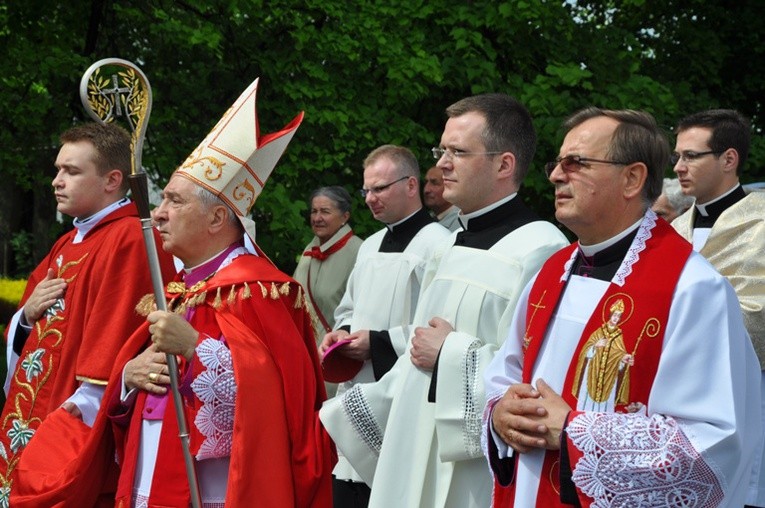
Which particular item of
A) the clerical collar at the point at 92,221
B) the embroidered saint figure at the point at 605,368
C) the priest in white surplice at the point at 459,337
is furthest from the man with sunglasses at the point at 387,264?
the embroidered saint figure at the point at 605,368

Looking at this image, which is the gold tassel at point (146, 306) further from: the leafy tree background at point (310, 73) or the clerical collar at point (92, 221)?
the leafy tree background at point (310, 73)

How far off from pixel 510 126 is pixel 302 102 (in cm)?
669

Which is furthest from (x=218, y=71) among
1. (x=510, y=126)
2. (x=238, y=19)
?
(x=510, y=126)

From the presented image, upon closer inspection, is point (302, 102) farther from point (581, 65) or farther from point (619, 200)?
point (619, 200)

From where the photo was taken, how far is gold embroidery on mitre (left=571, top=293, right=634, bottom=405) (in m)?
3.32

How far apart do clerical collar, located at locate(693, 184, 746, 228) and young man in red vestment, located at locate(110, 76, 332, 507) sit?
2236 millimetres

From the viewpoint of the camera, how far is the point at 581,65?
12.9m

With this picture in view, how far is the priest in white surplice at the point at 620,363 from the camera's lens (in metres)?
3.14

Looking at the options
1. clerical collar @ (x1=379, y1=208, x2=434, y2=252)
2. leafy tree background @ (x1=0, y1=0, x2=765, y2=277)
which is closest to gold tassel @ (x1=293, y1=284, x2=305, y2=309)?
clerical collar @ (x1=379, y1=208, x2=434, y2=252)

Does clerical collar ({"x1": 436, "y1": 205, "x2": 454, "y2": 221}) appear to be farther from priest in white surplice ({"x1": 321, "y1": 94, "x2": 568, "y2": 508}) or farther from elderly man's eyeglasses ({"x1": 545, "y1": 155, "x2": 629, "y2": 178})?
elderly man's eyeglasses ({"x1": 545, "y1": 155, "x2": 629, "y2": 178})

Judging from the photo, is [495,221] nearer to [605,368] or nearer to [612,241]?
[612,241]

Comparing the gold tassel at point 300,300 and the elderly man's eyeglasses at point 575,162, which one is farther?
the gold tassel at point 300,300

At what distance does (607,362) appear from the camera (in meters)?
3.36

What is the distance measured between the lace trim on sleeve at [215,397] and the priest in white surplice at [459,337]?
0.44 meters
